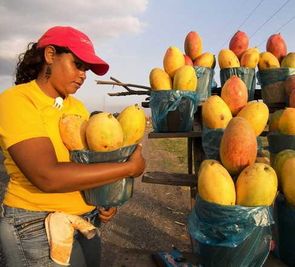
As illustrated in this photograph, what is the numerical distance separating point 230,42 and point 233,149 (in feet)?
7.17

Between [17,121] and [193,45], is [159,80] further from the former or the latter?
[17,121]

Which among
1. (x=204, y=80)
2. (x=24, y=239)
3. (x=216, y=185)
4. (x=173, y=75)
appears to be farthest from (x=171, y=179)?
(x=24, y=239)

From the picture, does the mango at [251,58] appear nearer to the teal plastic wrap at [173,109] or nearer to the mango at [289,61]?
the mango at [289,61]

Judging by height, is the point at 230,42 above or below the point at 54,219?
above

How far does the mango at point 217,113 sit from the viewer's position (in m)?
2.54

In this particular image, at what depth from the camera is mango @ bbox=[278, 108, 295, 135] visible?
2547 millimetres

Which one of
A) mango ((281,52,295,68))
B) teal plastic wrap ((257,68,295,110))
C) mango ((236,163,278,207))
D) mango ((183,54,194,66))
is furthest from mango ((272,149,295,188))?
mango ((183,54,194,66))

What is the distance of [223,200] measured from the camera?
1.90 meters

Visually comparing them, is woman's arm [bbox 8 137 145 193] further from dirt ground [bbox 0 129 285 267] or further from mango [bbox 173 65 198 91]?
dirt ground [bbox 0 129 285 267]

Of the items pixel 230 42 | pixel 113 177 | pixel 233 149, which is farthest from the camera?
pixel 230 42

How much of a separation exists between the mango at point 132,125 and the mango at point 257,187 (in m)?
0.62

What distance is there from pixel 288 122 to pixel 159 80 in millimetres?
1218

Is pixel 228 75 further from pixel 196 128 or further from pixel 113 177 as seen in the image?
pixel 113 177

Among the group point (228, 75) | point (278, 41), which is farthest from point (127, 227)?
point (278, 41)
